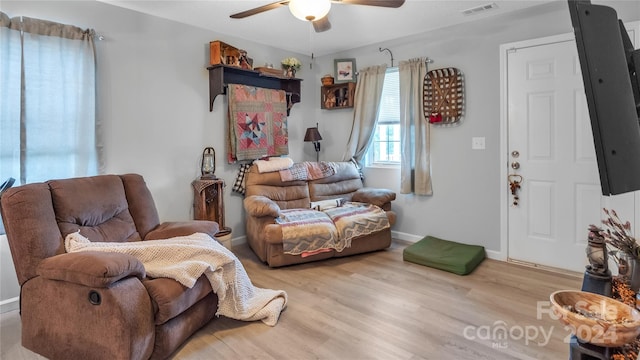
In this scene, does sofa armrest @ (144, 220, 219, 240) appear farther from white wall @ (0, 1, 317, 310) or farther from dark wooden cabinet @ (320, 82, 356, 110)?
dark wooden cabinet @ (320, 82, 356, 110)

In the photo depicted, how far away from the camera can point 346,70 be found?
4.61m

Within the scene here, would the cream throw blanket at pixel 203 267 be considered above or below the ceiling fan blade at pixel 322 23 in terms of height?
below

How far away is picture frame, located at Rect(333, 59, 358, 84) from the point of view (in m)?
4.59

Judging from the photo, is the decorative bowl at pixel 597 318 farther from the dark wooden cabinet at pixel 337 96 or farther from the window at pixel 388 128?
the dark wooden cabinet at pixel 337 96

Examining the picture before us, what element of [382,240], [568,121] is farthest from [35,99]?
[568,121]

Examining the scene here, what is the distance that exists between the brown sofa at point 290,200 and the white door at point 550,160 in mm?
1281

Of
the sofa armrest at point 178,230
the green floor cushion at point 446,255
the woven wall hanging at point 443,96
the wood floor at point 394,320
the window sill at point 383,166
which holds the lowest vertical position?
the wood floor at point 394,320

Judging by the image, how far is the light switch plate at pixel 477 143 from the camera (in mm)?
3630

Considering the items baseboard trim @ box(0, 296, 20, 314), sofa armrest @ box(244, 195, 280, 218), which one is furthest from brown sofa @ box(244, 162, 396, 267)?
baseboard trim @ box(0, 296, 20, 314)

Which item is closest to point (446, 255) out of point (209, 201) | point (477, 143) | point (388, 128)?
point (477, 143)

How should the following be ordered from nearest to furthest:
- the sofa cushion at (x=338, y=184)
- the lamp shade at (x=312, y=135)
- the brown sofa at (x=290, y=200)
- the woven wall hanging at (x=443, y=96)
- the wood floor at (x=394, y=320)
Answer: the wood floor at (x=394, y=320) < the brown sofa at (x=290, y=200) < the woven wall hanging at (x=443, y=96) < the sofa cushion at (x=338, y=184) < the lamp shade at (x=312, y=135)

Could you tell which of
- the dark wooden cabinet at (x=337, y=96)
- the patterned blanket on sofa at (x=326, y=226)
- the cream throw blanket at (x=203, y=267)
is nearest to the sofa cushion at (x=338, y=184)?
the patterned blanket on sofa at (x=326, y=226)

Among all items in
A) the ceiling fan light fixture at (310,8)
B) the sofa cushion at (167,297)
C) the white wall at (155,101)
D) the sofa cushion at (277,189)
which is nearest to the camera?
the sofa cushion at (167,297)

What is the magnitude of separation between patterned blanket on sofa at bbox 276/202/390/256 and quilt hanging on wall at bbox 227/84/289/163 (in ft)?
2.84
